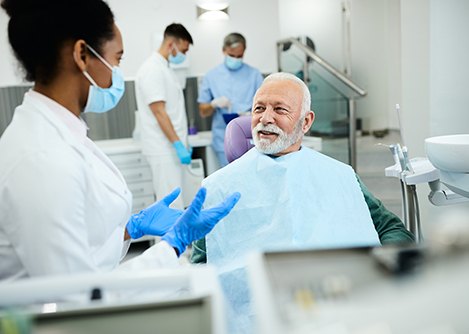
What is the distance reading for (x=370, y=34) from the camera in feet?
15.4

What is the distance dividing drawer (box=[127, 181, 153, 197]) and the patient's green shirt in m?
1.69

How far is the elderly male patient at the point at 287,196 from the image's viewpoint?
1373 mm

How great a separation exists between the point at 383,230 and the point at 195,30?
261 cm

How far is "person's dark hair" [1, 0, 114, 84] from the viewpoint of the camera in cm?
87

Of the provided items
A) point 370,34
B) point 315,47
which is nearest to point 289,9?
point 315,47

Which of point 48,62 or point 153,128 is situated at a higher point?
point 48,62

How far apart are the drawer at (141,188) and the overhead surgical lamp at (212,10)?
1483 millimetres

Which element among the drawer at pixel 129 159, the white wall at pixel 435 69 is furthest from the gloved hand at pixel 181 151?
the white wall at pixel 435 69

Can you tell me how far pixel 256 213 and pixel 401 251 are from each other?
0.94m

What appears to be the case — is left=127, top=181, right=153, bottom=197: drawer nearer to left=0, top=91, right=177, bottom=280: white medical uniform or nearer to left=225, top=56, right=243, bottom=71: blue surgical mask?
left=225, top=56, right=243, bottom=71: blue surgical mask

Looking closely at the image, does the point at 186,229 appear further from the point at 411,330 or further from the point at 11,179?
the point at 411,330

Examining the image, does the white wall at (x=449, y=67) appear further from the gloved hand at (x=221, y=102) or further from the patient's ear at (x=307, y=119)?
the gloved hand at (x=221, y=102)

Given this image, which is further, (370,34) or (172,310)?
(370,34)

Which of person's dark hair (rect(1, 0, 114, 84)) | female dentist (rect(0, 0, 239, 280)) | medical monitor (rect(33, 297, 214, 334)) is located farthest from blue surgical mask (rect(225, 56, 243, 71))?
medical monitor (rect(33, 297, 214, 334))
